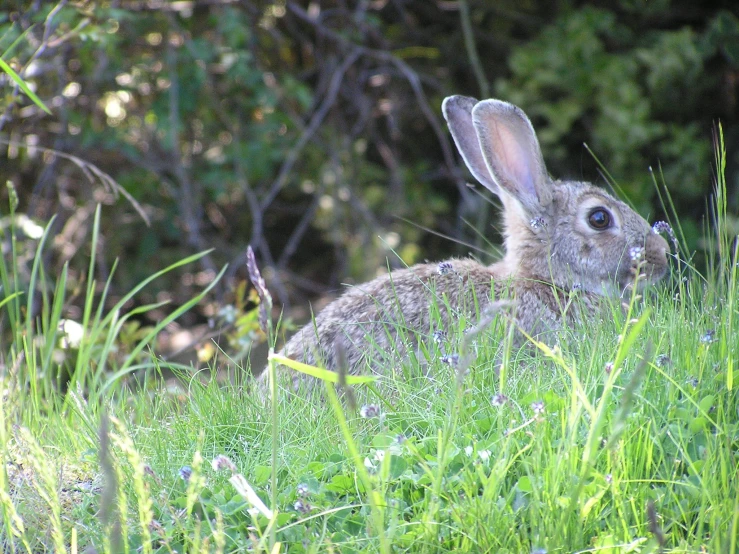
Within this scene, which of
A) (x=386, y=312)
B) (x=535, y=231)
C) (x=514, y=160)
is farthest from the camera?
(x=514, y=160)

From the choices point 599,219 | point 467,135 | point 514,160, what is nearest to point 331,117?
point 467,135

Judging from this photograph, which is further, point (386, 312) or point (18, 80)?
point (386, 312)

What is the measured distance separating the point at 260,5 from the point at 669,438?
5229 mm

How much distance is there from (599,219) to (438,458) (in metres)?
2.57

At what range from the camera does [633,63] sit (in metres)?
6.64

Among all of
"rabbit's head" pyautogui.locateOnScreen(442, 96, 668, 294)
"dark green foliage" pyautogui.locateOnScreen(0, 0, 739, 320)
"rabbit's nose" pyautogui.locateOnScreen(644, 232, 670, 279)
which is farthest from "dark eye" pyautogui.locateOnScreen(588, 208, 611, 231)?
"dark green foliage" pyautogui.locateOnScreen(0, 0, 739, 320)

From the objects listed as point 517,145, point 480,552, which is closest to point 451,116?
point 517,145

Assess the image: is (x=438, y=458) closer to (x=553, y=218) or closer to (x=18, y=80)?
(x=18, y=80)

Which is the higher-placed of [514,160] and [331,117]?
[514,160]

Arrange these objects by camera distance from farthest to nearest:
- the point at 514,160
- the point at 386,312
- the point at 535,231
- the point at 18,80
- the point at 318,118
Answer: the point at 318,118 < the point at 514,160 < the point at 535,231 < the point at 386,312 < the point at 18,80

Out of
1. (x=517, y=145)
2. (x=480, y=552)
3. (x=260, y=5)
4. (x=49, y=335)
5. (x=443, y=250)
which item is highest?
(x=260, y=5)

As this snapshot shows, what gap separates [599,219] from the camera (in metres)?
4.36

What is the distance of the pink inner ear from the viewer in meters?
4.37

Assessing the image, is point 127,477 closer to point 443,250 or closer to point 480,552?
point 480,552
